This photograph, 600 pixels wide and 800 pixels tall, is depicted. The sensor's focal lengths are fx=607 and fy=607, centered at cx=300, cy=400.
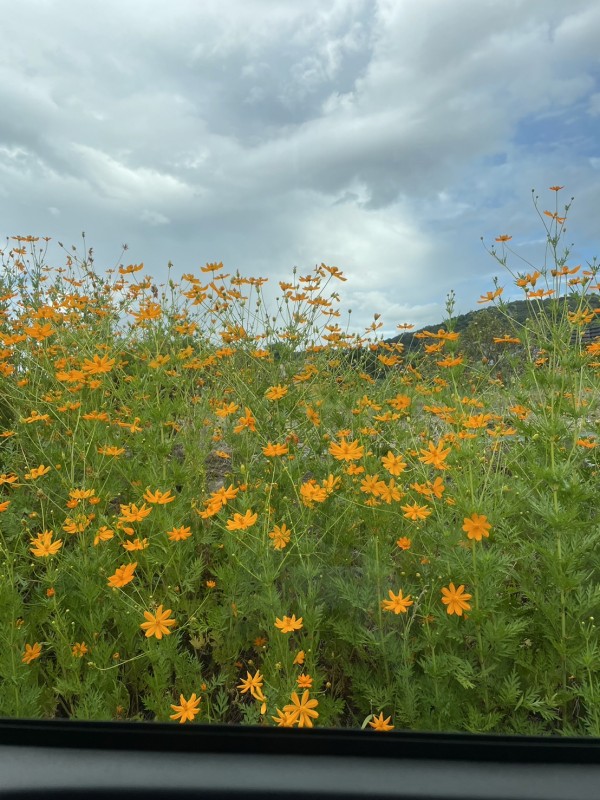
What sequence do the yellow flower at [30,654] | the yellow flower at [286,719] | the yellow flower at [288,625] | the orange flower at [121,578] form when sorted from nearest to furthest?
Result: the yellow flower at [286,719] → the yellow flower at [288,625] → the orange flower at [121,578] → the yellow flower at [30,654]

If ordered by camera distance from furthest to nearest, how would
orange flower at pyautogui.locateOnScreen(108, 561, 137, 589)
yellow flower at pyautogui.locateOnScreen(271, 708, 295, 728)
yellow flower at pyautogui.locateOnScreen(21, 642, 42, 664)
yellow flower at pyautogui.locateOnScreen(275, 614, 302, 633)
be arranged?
yellow flower at pyautogui.locateOnScreen(21, 642, 42, 664), orange flower at pyautogui.locateOnScreen(108, 561, 137, 589), yellow flower at pyautogui.locateOnScreen(275, 614, 302, 633), yellow flower at pyautogui.locateOnScreen(271, 708, 295, 728)

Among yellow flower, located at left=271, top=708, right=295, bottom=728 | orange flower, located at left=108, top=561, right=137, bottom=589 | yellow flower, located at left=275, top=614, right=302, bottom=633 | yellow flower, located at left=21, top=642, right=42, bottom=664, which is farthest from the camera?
yellow flower, located at left=21, top=642, right=42, bottom=664

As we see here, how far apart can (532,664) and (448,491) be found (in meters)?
0.59

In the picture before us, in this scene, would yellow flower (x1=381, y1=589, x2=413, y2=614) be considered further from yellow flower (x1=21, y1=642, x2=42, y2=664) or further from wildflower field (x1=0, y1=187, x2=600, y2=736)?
yellow flower (x1=21, y1=642, x2=42, y2=664)

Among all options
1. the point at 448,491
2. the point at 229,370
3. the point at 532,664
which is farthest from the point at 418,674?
the point at 229,370

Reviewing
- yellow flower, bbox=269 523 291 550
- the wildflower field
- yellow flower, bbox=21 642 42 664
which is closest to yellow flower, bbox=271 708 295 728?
the wildflower field

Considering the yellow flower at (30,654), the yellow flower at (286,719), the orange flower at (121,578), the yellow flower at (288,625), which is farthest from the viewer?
the yellow flower at (30,654)

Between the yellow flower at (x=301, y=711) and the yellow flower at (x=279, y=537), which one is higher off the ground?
the yellow flower at (x=279, y=537)

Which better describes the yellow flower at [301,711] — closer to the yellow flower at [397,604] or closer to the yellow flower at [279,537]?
the yellow flower at [397,604]

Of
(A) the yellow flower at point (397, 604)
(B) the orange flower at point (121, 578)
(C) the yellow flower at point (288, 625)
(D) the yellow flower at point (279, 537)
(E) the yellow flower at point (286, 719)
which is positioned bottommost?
(E) the yellow flower at point (286, 719)

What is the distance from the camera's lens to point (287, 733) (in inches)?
27.2

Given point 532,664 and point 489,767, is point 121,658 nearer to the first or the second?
point 532,664

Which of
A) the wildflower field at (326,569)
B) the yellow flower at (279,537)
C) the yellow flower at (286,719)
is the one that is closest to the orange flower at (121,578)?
the wildflower field at (326,569)

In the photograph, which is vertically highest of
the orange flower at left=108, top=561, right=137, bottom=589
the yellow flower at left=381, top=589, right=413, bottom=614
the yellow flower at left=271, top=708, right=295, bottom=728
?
the orange flower at left=108, top=561, right=137, bottom=589
